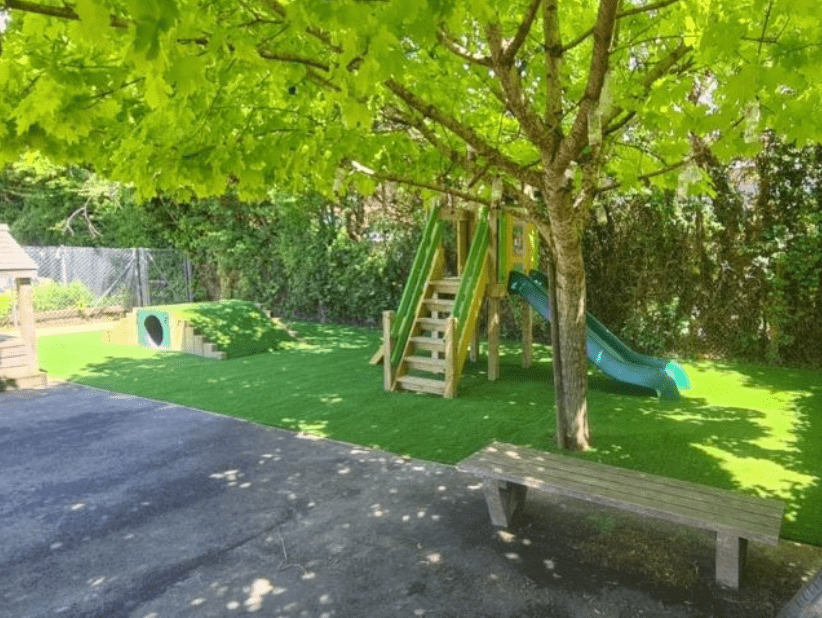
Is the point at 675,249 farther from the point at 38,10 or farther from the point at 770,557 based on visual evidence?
the point at 38,10

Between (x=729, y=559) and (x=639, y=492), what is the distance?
0.62 metres

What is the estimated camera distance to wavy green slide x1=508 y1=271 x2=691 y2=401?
8.51 meters

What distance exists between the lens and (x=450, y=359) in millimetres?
8547

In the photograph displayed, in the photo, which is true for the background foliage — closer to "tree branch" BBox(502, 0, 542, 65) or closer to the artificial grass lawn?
the artificial grass lawn

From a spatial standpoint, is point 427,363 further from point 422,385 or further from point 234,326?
point 234,326

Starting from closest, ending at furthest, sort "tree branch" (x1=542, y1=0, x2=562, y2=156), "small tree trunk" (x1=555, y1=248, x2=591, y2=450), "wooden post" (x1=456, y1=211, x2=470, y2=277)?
"tree branch" (x1=542, y1=0, x2=562, y2=156) < "small tree trunk" (x1=555, y1=248, x2=591, y2=450) < "wooden post" (x1=456, y1=211, x2=470, y2=277)

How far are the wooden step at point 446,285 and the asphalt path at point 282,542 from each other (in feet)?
12.7

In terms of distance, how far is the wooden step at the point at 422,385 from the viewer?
8.66 meters

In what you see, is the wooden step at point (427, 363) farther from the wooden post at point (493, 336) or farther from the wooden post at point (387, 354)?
the wooden post at point (493, 336)

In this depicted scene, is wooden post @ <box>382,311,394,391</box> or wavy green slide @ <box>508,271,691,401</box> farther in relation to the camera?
wooden post @ <box>382,311,394,391</box>

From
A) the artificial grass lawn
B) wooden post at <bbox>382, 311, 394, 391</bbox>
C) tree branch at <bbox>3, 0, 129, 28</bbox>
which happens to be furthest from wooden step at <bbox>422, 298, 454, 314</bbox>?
tree branch at <bbox>3, 0, 129, 28</bbox>

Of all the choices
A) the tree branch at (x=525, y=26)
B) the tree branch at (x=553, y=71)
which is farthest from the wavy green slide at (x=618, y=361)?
the tree branch at (x=525, y=26)

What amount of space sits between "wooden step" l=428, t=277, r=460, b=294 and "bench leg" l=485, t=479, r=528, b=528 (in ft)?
17.6

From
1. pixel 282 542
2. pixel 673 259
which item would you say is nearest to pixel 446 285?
pixel 673 259
